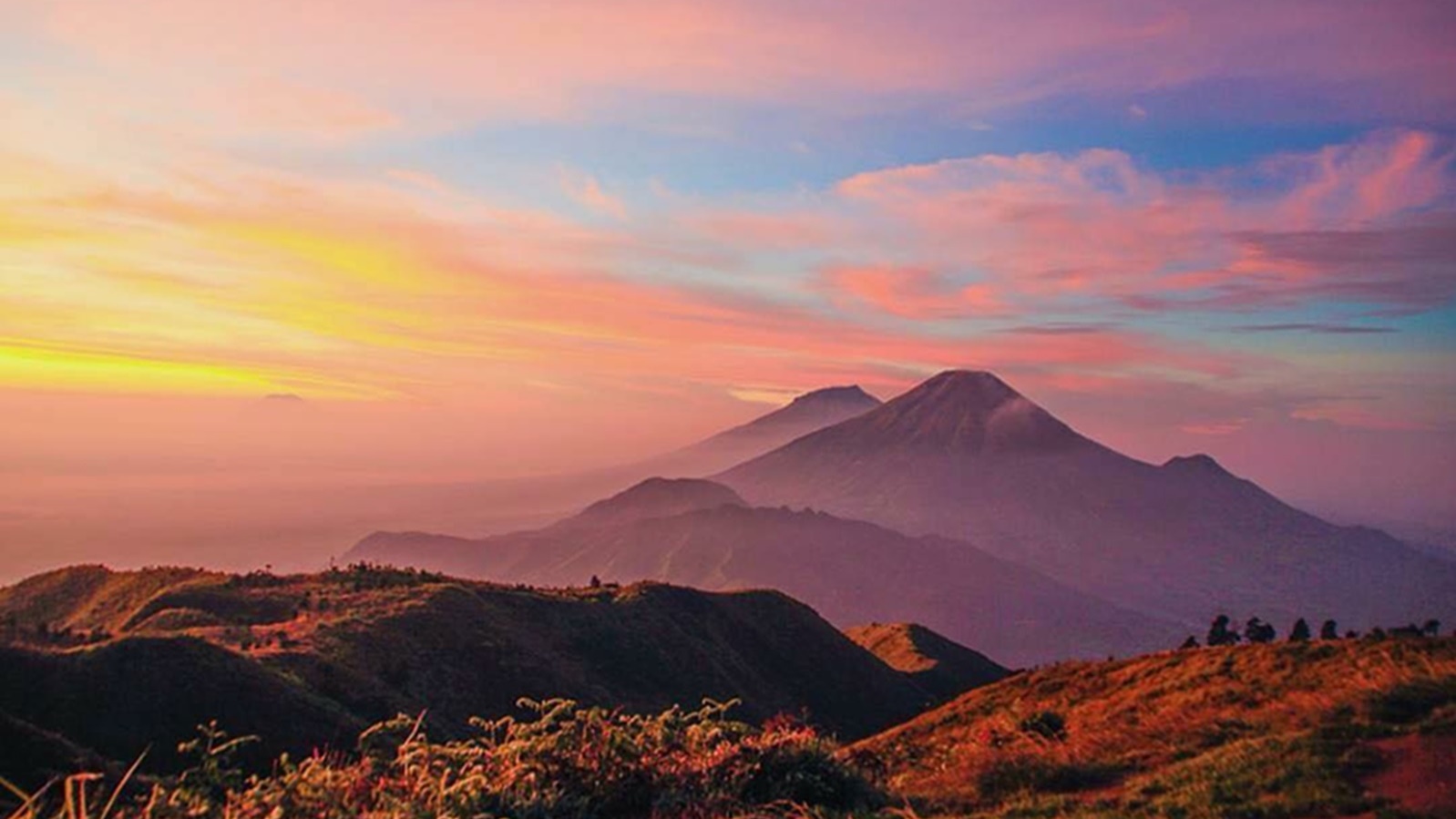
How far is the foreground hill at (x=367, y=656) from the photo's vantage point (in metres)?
29.1

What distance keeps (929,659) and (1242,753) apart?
73.6 meters

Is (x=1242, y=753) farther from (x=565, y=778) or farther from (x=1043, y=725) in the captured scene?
(x=565, y=778)

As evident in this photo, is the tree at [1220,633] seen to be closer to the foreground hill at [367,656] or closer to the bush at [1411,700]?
the foreground hill at [367,656]

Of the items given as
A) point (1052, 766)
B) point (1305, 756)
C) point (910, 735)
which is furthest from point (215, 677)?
point (1305, 756)

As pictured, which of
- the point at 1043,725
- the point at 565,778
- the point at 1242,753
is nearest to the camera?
the point at 565,778

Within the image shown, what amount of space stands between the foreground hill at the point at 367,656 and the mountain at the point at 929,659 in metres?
4.58

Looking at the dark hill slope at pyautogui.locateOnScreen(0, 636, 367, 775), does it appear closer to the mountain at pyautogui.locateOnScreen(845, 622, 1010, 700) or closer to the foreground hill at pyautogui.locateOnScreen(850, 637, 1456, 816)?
the foreground hill at pyautogui.locateOnScreen(850, 637, 1456, 816)

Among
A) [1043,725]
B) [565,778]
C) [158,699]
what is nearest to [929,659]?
[158,699]

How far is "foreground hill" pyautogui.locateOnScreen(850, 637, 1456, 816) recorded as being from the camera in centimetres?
920

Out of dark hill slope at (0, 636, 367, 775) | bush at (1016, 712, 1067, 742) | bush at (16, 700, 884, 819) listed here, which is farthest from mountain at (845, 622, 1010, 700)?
bush at (16, 700, 884, 819)

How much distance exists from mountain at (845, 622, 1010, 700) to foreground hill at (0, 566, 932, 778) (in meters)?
4.58

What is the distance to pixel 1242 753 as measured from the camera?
35.1ft

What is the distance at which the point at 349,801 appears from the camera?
820 cm

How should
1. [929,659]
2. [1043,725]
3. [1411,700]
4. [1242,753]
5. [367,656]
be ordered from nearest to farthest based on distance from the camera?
1. [1242,753]
2. [1411,700]
3. [1043,725]
4. [367,656]
5. [929,659]
